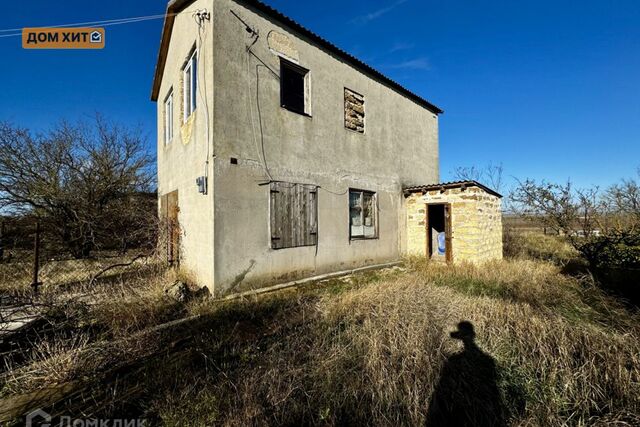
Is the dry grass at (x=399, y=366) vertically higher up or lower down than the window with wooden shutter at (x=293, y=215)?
lower down

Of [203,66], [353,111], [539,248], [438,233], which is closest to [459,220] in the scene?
[438,233]

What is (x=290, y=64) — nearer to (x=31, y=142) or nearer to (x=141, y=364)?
(x=141, y=364)

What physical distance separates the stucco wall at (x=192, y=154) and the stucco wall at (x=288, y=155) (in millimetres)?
278

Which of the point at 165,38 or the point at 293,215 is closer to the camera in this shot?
the point at 293,215

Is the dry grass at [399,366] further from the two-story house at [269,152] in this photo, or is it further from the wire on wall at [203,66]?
the wire on wall at [203,66]

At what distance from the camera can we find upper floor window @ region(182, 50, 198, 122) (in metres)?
6.71

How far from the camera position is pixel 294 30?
710cm

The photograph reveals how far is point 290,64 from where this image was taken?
7.03m

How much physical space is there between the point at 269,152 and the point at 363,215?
13.0ft

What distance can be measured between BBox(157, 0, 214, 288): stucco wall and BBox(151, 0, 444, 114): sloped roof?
0.30m

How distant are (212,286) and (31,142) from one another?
445 inches

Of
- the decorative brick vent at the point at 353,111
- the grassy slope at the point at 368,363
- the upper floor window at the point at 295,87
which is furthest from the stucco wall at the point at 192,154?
the decorative brick vent at the point at 353,111

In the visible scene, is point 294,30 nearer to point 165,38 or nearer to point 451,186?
point 165,38

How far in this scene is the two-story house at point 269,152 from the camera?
563 centimetres
